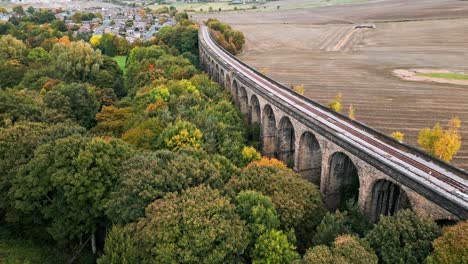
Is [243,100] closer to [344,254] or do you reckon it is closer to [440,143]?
[440,143]

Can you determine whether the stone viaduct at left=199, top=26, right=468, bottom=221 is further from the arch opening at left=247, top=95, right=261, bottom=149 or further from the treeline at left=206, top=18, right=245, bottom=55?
the treeline at left=206, top=18, right=245, bottom=55

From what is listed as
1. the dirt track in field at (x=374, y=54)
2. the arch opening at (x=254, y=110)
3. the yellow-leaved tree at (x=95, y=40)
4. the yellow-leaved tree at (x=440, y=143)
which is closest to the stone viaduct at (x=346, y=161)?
the arch opening at (x=254, y=110)

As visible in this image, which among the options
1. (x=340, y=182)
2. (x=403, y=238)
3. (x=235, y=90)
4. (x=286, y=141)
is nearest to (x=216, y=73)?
(x=235, y=90)

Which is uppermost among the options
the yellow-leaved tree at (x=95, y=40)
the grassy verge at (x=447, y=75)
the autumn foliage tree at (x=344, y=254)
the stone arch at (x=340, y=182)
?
the yellow-leaved tree at (x=95, y=40)

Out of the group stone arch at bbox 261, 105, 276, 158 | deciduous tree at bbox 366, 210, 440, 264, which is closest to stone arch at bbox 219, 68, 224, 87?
stone arch at bbox 261, 105, 276, 158

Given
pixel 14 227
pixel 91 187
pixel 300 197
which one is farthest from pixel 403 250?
pixel 14 227

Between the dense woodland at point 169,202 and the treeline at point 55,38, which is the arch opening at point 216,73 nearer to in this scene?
the dense woodland at point 169,202

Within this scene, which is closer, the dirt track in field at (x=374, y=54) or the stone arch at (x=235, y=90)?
the dirt track in field at (x=374, y=54)
